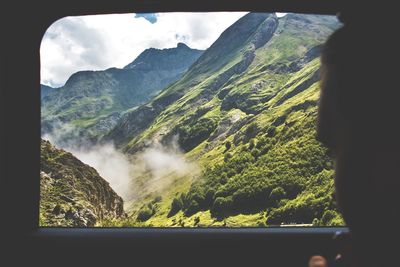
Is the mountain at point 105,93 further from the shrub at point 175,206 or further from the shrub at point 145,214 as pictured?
the shrub at point 175,206

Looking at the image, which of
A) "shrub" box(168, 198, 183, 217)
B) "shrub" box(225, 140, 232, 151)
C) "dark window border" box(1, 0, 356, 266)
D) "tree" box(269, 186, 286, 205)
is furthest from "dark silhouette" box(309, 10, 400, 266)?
"shrub" box(225, 140, 232, 151)

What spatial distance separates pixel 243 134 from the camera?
60.2 m

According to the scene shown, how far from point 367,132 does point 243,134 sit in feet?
197

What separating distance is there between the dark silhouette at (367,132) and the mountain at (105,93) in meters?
82.1

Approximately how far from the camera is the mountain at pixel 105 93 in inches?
3865

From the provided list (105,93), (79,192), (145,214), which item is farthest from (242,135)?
(105,93)

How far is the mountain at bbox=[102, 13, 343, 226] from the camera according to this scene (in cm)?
4331

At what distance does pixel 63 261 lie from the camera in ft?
10.8

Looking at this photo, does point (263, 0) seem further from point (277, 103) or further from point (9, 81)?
point (277, 103)

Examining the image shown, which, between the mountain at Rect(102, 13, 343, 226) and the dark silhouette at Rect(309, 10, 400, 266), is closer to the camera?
the dark silhouette at Rect(309, 10, 400, 266)

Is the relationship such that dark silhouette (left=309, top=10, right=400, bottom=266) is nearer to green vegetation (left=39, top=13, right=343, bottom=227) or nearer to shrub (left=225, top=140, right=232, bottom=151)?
green vegetation (left=39, top=13, right=343, bottom=227)

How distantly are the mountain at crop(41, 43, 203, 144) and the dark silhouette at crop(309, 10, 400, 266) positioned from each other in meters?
82.1

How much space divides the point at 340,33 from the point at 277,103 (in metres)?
64.0

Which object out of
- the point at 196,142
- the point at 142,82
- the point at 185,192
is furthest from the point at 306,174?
the point at 142,82
